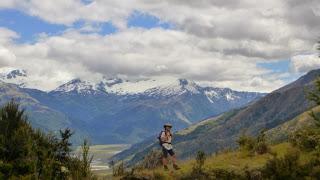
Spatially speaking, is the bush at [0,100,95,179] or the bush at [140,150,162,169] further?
the bush at [140,150,162,169]

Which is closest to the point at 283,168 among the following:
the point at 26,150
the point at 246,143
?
the point at 246,143

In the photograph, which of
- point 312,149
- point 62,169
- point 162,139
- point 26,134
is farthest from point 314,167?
point 26,134

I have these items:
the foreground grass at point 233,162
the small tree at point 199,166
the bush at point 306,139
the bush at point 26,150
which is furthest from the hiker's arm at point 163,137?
the bush at point 306,139

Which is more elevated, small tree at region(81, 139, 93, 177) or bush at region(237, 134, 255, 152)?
bush at region(237, 134, 255, 152)

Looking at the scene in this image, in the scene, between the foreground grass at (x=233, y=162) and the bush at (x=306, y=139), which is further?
the foreground grass at (x=233, y=162)

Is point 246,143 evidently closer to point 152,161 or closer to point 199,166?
point 199,166

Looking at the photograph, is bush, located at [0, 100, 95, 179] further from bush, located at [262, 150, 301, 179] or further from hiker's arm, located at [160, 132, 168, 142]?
bush, located at [262, 150, 301, 179]

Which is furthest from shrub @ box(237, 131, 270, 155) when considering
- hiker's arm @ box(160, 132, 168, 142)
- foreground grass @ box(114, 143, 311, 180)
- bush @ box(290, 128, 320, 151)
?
hiker's arm @ box(160, 132, 168, 142)

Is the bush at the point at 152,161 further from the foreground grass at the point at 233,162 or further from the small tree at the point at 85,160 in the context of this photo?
the small tree at the point at 85,160

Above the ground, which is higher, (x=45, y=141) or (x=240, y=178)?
(x=45, y=141)

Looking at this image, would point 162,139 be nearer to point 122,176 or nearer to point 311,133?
point 122,176

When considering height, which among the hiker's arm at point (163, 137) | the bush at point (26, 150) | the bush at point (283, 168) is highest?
the hiker's arm at point (163, 137)

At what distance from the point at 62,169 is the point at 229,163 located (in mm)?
9398

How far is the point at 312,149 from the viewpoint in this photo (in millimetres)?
25375
